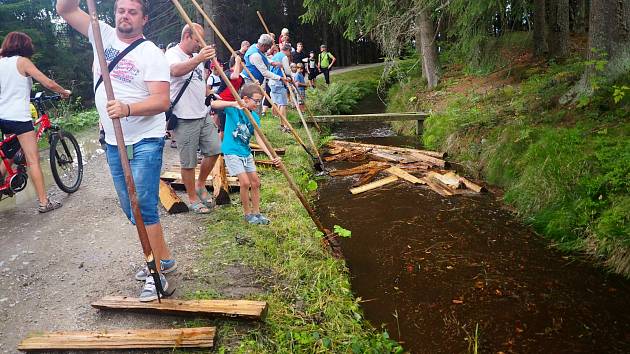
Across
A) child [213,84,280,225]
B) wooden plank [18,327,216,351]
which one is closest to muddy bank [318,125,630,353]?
child [213,84,280,225]

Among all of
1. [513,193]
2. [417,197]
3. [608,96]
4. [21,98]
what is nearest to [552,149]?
[513,193]

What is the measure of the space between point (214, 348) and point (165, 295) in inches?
31.1

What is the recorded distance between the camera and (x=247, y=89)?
4.94 meters

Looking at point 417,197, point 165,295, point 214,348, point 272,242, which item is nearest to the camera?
point 214,348

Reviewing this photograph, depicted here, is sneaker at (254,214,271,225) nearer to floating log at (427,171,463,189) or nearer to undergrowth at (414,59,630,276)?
undergrowth at (414,59,630,276)

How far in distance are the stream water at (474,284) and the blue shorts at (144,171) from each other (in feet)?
7.55

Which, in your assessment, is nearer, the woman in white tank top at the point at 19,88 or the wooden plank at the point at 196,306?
the wooden plank at the point at 196,306

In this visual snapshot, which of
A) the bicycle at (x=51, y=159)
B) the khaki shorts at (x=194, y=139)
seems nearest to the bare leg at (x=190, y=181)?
the khaki shorts at (x=194, y=139)

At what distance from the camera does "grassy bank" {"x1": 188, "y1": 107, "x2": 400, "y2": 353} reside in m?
3.41

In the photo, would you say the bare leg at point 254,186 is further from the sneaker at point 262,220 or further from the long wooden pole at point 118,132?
the long wooden pole at point 118,132

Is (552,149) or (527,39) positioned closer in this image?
(552,149)

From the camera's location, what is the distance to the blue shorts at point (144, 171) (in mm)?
3389

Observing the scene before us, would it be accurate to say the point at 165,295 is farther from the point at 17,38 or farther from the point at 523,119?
the point at 523,119

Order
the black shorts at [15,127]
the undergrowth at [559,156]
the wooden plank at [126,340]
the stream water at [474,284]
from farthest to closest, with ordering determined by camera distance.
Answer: the black shorts at [15,127]
the undergrowth at [559,156]
the stream water at [474,284]
the wooden plank at [126,340]
